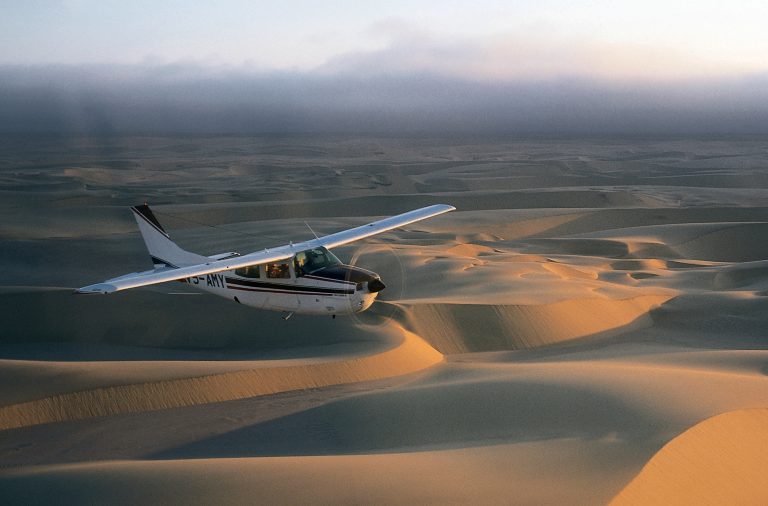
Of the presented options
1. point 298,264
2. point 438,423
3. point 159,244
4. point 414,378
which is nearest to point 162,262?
point 159,244

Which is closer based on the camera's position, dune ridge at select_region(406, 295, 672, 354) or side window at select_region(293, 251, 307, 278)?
side window at select_region(293, 251, 307, 278)

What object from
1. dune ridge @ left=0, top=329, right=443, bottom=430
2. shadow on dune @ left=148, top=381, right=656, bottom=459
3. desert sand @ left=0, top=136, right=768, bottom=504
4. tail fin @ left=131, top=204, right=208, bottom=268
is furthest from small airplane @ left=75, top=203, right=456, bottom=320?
shadow on dune @ left=148, top=381, right=656, bottom=459

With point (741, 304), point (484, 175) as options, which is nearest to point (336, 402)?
point (741, 304)

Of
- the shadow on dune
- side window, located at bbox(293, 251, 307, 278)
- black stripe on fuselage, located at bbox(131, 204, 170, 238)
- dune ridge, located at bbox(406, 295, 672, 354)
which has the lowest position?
dune ridge, located at bbox(406, 295, 672, 354)

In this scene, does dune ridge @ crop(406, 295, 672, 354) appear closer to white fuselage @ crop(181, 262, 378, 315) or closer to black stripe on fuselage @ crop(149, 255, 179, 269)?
white fuselage @ crop(181, 262, 378, 315)

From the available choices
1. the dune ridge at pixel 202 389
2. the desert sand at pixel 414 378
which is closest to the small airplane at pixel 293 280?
the desert sand at pixel 414 378
